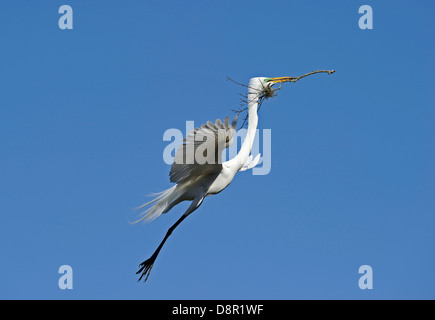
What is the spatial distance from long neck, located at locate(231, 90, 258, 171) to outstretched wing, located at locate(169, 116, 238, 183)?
1.49ft

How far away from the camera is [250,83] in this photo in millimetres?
9117

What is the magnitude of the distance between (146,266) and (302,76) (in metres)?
3.23

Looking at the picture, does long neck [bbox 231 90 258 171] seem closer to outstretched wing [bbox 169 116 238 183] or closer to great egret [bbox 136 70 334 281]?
great egret [bbox 136 70 334 281]

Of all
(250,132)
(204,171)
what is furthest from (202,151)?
(250,132)

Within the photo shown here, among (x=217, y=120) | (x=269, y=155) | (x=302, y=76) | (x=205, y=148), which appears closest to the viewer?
(x=217, y=120)

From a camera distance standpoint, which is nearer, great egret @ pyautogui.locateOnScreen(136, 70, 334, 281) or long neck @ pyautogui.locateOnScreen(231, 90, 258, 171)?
great egret @ pyautogui.locateOnScreen(136, 70, 334, 281)

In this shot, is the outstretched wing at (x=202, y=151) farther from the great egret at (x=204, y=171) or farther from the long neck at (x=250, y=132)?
the long neck at (x=250, y=132)

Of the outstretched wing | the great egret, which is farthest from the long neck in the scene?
the outstretched wing

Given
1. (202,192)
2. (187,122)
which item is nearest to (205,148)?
(187,122)

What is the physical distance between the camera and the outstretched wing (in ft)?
24.7

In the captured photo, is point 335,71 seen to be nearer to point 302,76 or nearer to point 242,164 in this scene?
point 302,76

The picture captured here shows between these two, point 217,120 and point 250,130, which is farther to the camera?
point 250,130

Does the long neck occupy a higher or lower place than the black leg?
higher

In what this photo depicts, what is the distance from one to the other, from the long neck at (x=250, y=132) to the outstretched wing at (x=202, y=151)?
1.49 ft
